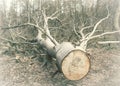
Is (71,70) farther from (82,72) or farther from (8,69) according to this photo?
(8,69)

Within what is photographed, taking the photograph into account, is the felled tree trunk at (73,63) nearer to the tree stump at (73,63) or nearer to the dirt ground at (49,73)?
the tree stump at (73,63)

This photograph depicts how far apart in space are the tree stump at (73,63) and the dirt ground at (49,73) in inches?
28.1

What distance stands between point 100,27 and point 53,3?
9.53ft

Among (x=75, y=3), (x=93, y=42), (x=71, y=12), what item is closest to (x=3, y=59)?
(x=93, y=42)

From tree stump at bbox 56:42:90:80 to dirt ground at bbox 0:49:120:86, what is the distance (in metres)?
0.71

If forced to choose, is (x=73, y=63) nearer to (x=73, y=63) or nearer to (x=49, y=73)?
(x=73, y=63)

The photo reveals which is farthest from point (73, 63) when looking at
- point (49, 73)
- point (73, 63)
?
point (49, 73)

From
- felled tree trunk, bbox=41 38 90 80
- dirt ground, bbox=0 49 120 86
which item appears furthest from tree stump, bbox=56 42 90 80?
dirt ground, bbox=0 49 120 86

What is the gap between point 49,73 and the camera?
645 centimetres

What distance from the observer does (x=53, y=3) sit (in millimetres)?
12664

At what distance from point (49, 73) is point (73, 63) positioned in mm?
1488

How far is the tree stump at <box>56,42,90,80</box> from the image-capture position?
5.10 meters

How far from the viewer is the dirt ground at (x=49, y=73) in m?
5.90

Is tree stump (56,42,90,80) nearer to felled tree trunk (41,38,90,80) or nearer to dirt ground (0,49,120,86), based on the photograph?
felled tree trunk (41,38,90,80)
